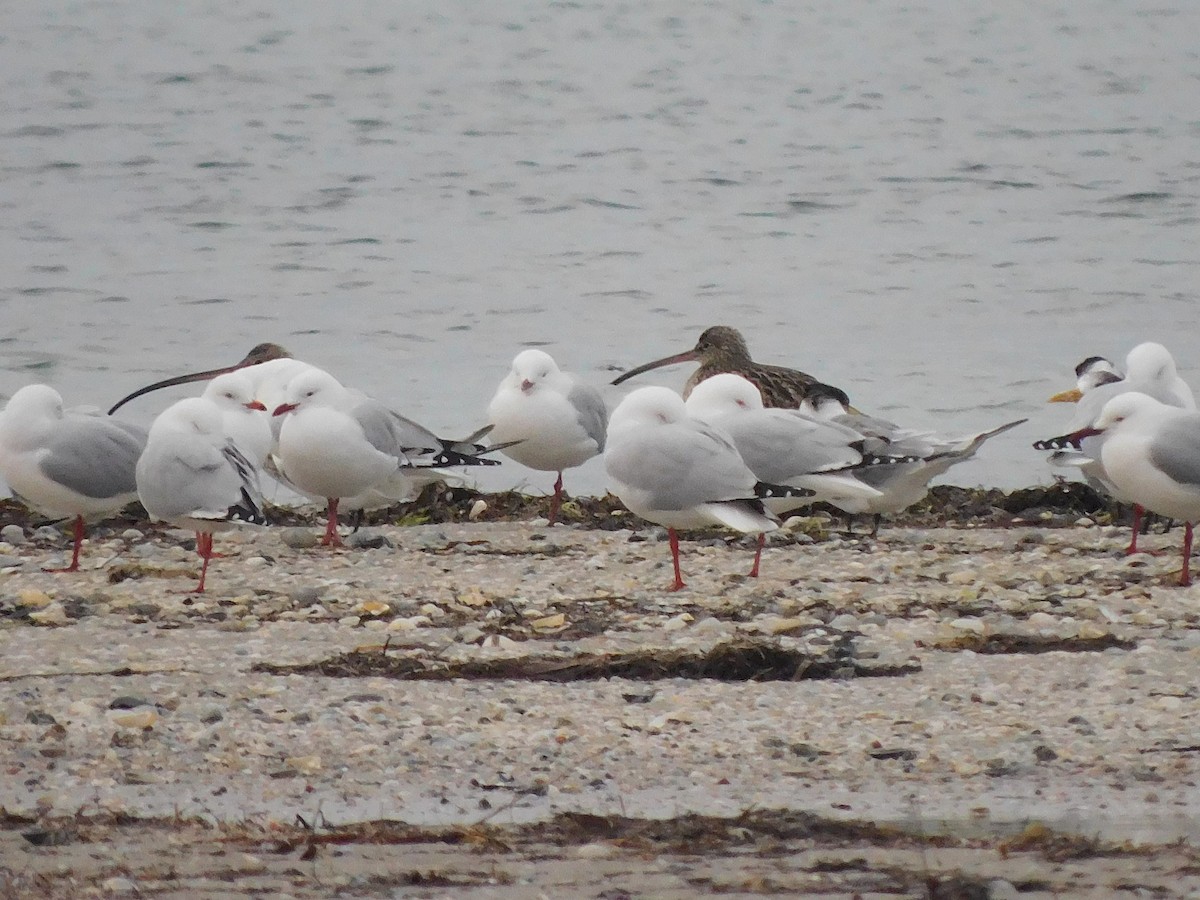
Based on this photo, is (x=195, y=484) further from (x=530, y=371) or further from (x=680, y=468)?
(x=530, y=371)

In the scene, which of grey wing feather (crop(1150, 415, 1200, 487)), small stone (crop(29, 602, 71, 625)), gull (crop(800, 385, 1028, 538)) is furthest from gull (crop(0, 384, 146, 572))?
grey wing feather (crop(1150, 415, 1200, 487))

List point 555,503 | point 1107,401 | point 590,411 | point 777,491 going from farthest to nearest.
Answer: point 590,411 → point 555,503 → point 1107,401 → point 777,491

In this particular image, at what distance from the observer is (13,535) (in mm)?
9641

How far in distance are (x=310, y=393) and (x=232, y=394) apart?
15.7 inches

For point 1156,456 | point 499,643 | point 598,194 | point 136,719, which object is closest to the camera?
point 136,719

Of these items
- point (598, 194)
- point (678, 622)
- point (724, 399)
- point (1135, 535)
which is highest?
point (598, 194)

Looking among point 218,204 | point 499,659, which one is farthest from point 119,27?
point 499,659

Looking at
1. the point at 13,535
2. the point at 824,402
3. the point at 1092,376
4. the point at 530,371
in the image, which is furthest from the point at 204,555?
the point at 1092,376

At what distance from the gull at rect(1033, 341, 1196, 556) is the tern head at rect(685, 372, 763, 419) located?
132cm

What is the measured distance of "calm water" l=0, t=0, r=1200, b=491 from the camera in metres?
16.5

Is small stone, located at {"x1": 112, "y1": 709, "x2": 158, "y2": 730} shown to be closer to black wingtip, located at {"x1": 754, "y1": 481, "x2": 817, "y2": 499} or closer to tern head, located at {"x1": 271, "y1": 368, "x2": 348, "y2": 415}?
black wingtip, located at {"x1": 754, "y1": 481, "x2": 817, "y2": 499}

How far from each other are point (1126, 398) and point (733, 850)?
4517mm

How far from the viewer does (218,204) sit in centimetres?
2317

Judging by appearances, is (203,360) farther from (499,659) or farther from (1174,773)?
(1174,773)
